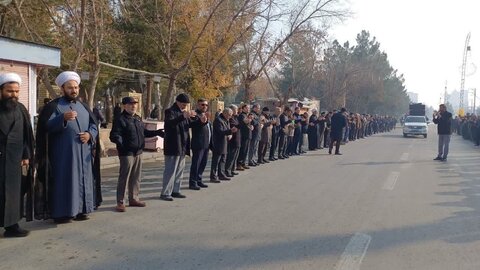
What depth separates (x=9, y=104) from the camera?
256 inches

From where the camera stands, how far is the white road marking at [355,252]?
5.55 m

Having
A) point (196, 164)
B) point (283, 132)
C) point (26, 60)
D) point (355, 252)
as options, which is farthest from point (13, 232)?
point (283, 132)

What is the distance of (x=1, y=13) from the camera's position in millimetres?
19250

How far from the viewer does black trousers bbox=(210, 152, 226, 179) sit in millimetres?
11859

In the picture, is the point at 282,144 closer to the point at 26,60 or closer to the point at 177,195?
the point at 177,195

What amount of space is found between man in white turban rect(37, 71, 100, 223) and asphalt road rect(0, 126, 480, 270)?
315mm

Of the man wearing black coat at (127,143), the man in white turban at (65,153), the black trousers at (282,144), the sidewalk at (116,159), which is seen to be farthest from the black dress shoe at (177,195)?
the black trousers at (282,144)

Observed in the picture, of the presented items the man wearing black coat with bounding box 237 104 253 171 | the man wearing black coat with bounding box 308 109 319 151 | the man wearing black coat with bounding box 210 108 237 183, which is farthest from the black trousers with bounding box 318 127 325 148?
the man wearing black coat with bounding box 210 108 237 183

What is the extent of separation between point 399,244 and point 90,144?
4516 millimetres

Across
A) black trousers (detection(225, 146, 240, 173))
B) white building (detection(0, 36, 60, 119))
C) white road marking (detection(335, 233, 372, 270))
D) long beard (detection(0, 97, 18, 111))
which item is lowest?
white road marking (detection(335, 233, 372, 270))

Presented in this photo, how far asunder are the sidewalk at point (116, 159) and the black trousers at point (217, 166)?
3.68m

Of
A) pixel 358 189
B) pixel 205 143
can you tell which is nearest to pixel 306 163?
pixel 358 189

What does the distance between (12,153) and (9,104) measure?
63 cm

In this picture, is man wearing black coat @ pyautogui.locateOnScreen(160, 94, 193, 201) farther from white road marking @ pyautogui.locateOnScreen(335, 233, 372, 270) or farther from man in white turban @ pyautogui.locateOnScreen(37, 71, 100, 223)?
white road marking @ pyautogui.locateOnScreen(335, 233, 372, 270)
